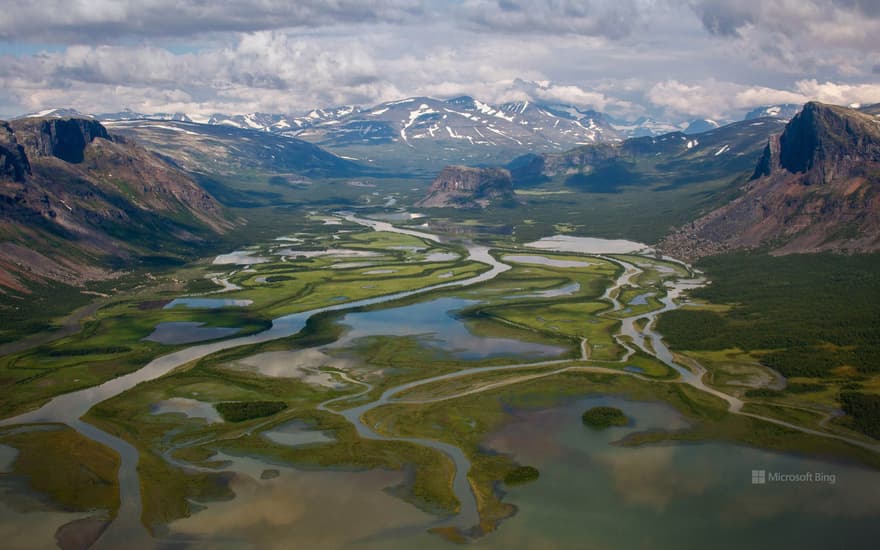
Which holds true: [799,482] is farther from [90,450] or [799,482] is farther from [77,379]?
[77,379]

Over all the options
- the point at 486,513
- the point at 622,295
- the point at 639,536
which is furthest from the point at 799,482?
the point at 622,295

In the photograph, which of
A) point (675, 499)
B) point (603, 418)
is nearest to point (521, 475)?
point (675, 499)

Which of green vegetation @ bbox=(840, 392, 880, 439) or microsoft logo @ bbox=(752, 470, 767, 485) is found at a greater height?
green vegetation @ bbox=(840, 392, 880, 439)

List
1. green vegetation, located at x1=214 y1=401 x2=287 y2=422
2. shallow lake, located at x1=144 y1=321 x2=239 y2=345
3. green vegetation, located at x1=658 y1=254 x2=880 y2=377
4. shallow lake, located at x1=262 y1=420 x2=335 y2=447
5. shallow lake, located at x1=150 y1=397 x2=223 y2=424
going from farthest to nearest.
Result: shallow lake, located at x1=144 y1=321 x2=239 y2=345, green vegetation, located at x1=658 y1=254 x2=880 y2=377, shallow lake, located at x1=150 y1=397 x2=223 y2=424, green vegetation, located at x1=214 y1=401 x2=287 y2=422, shallow lake, located at x1=262 y1=420 x2=335 y2=447

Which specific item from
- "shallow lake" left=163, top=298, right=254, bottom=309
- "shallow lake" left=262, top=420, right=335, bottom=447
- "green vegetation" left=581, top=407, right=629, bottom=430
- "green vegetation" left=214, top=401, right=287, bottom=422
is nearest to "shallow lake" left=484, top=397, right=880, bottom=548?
"green vegetation" left=581, top=407, right=629, bottom=430

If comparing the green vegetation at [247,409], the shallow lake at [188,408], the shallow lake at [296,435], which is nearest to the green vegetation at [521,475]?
the shallow lake at [296,435]

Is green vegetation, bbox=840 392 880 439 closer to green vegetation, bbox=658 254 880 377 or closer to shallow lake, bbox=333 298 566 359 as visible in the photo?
green vegetation, bbox=658 254 880 377

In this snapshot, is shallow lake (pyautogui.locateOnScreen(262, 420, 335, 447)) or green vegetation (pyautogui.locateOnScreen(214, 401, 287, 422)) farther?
green vegetation (pyautogui.locateOnScreen(214, 401, 287, 422))
